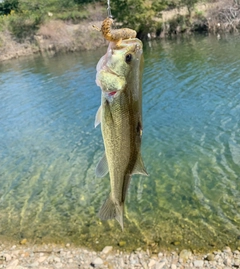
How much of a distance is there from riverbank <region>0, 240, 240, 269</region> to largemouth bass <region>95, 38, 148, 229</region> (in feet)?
12.9

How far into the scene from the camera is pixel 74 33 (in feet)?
152

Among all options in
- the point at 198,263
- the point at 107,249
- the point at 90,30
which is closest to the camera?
the point at 198,263

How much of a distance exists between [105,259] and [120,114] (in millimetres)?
5095

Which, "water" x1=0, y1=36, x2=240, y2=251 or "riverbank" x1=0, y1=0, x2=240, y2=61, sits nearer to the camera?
"water" x1=0, y1=36, x2=240, y2=251

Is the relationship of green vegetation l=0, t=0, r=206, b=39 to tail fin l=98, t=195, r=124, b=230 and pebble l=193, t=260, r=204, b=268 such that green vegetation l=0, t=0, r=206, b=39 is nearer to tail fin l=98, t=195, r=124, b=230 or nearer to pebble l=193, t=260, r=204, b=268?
pebble l=193, t=260, r=204, b=268

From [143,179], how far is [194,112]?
582 centimetres

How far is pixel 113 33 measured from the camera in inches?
89.7

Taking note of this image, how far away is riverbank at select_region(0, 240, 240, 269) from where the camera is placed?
6.59m

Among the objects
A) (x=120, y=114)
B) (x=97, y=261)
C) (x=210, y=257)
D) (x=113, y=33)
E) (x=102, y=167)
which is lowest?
(x=210, y=257)

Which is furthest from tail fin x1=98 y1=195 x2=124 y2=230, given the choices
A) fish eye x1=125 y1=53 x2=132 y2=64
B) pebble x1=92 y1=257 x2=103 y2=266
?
pebble x1=92 y1=257 x2=103 y2=266

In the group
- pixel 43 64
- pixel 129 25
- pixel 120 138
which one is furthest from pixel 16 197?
pixel 129 25

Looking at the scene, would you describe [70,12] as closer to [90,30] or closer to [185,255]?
[90,30]

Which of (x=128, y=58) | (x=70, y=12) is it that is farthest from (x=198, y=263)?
(x=70, y=12)

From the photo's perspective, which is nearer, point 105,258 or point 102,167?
point 102,167
